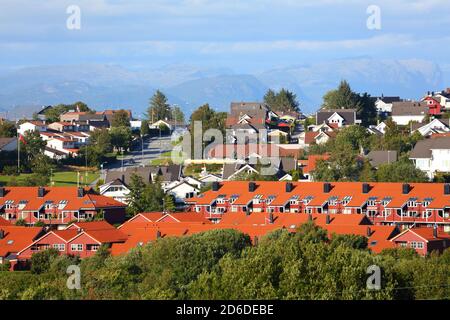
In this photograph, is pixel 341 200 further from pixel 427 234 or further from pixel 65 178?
pixel 65 178

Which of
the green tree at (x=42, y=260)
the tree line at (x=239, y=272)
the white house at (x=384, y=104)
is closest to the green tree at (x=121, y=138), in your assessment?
the white house at (x=384, y=104)

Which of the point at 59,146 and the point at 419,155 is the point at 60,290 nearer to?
the point at 419,155

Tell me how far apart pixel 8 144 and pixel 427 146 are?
710 inches

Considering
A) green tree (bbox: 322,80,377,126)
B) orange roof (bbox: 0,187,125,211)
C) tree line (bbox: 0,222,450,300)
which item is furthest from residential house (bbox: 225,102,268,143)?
tree line (bbox: 0,222,450,300)

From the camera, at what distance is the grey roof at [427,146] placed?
168ft

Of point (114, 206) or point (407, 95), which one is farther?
point (407, 95)

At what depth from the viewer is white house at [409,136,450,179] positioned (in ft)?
167

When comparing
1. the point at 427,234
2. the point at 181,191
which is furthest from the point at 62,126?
the point at 427,234

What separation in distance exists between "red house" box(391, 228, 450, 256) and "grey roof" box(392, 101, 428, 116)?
3192 centimetres

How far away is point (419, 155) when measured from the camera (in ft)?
168

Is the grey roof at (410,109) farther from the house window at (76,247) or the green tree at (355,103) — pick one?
the house window at (76,247)
